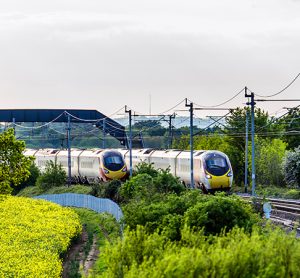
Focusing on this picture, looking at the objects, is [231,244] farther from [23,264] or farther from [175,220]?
[23,264]

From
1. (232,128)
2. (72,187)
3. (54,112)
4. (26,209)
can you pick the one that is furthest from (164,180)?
(54,112)

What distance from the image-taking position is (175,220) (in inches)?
853

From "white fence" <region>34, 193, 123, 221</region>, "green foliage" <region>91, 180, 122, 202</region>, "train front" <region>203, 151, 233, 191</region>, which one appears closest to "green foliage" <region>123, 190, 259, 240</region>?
"white fence" <region>34, 193, 123, 221</region>

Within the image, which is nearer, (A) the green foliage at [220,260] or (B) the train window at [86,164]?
(A) the green foliage at [220,260]

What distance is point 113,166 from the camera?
58906 mm

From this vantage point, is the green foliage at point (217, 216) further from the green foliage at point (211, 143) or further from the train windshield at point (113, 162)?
the green foliage at point (211, 143)

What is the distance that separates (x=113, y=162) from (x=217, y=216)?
→ 38.0 m

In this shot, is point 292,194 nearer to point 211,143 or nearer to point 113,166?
point 113,166

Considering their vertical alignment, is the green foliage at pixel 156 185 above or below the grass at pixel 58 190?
above

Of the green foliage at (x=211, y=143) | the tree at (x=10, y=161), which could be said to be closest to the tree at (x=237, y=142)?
the green foliage at (x=211, y=143)

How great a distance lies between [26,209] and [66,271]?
1561 centimetres

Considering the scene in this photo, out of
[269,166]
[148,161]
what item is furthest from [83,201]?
[269,166]

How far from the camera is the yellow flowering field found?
987 inches

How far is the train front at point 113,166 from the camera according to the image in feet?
192
